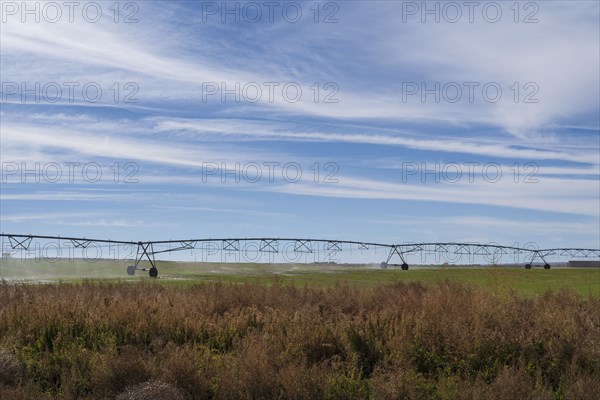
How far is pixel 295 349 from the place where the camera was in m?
12.9

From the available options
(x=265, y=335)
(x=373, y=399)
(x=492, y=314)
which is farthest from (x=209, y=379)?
(x=492, y=314)

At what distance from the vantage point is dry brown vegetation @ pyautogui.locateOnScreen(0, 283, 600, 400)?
1100cm

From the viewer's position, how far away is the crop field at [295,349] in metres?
11.0

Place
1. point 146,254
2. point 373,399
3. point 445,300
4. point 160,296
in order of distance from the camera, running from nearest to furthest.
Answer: point 373,399 → point 445,300 → point 160,296 → point 146,254

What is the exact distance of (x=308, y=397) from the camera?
10711 mm

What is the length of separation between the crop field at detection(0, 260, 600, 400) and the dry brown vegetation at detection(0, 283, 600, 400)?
29 millimetres

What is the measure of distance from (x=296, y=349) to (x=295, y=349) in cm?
16

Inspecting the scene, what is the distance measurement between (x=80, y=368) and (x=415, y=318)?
6796 millimetres

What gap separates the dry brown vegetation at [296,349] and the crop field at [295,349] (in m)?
0.03

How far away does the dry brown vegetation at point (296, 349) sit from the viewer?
1100 centimetres

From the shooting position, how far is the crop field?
36.1 feet

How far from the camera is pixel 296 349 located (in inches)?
512

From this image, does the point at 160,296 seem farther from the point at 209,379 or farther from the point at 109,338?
the point at 209,379

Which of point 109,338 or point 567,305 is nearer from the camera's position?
point 109,338
